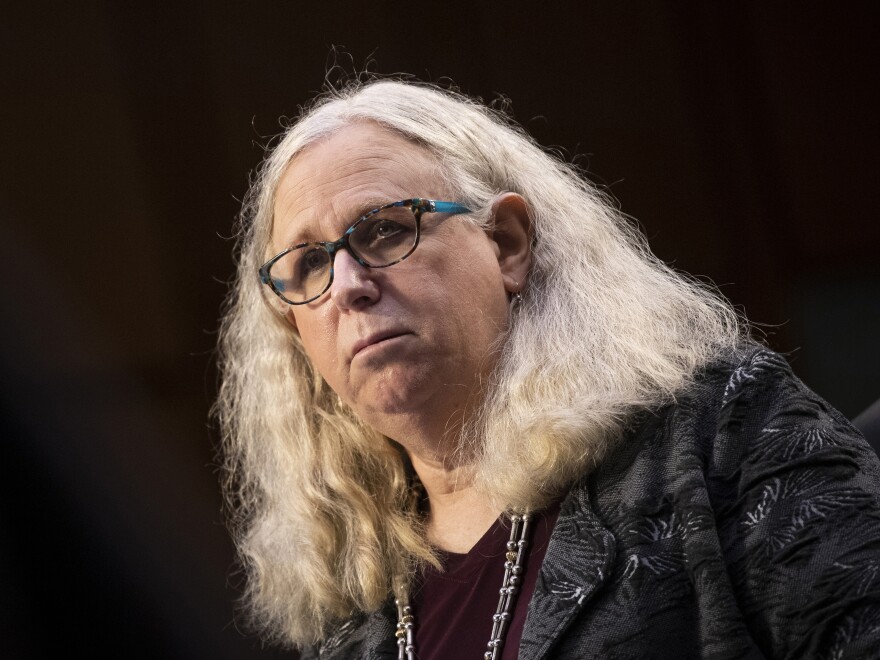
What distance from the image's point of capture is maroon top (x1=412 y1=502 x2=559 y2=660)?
1384mm

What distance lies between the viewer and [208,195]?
7.45ft

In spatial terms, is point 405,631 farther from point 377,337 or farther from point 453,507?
point 377,337

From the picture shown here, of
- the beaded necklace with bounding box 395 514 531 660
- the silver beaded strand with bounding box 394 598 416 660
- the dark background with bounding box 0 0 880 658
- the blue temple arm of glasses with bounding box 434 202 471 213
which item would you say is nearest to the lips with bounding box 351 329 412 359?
the blue temple arm of glasses with bounding box 434 202 471 213

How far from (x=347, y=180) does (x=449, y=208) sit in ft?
0.55

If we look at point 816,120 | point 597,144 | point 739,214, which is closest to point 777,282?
point 739,214

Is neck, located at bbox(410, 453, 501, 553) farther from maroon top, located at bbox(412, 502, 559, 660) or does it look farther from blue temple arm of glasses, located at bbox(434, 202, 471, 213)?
blue temple arm of glasses, located at bbox(434, 202, 471, 213)

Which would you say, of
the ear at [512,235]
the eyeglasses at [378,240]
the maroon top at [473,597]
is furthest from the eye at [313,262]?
the maroon top at [473,597]

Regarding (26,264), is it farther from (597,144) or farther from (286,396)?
(597,144)

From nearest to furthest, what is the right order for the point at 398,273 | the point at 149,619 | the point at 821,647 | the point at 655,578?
the point at 821,647 < the point at 655,578 < the point at 398,273 < the point at 149,619

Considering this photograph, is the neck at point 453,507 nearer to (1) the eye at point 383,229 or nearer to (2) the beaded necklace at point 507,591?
(2) the beaded necklace at point 507,591

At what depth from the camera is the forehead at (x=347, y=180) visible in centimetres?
154

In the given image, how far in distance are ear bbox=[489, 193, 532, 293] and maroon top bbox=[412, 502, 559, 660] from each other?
410mm

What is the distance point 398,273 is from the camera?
58.5 inches

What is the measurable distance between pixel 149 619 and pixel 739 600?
1482mm
